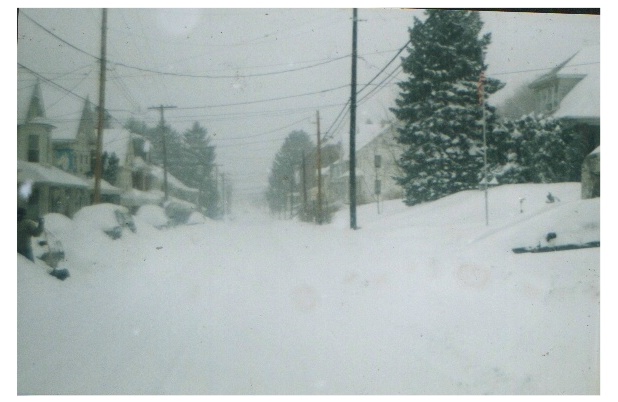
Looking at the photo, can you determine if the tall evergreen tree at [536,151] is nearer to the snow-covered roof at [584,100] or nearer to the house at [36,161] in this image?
the snow-covered roof at [584,100]

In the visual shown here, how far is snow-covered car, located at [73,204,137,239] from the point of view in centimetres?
A: 675

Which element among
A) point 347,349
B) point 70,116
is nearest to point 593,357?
point 347,349

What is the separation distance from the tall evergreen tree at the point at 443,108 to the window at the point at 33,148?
558 centimetres

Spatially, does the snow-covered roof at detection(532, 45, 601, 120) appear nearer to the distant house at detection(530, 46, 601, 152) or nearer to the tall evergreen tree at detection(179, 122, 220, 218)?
the distant house at detection(530, 46, 601, 152)

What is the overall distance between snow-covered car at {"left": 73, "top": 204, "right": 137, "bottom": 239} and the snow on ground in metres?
0.18

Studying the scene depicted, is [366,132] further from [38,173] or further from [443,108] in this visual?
[38,173]

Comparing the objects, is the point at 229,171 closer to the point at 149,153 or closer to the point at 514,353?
the point at 149,153

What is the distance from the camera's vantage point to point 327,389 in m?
4.58

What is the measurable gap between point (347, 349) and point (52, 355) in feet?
11.1

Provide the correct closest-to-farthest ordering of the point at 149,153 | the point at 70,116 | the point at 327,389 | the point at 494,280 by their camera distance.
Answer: the point at 327,389
the point at 494,280
the point at 70,116
the point at 149,153

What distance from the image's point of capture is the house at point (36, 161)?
5891 millimetres

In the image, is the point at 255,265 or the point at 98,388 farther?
the point at 255,265

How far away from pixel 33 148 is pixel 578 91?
315 inches

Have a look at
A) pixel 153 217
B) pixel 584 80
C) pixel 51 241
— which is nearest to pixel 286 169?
pixel 153 217
